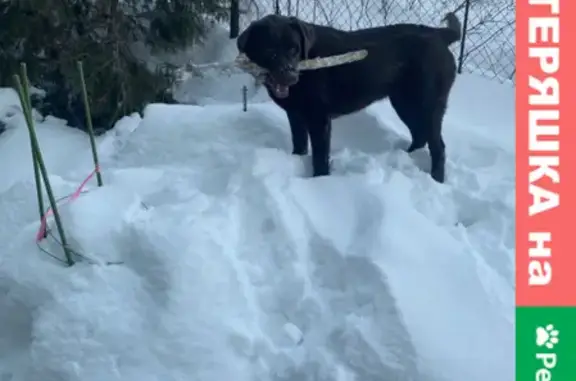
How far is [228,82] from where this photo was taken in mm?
5516

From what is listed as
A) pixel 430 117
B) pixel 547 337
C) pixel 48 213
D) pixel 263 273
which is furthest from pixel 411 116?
pixel 48 213

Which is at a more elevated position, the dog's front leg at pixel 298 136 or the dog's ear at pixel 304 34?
the dog's ear at pixel 304 34

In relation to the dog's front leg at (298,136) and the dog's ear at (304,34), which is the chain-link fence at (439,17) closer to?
the dog's front leg at (298,136)

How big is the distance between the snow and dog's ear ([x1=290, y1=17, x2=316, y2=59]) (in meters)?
0.59

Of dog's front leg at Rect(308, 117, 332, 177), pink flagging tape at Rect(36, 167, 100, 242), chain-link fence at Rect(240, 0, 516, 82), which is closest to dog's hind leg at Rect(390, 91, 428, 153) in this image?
dog's front leg at Rect(308, 117, 332, 177)

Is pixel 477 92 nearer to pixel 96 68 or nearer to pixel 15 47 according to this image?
pixel 96 68

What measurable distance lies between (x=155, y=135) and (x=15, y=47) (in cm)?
117

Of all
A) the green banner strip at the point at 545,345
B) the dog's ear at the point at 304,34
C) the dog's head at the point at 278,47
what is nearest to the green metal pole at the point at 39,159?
the dog's head at the point at 278,47

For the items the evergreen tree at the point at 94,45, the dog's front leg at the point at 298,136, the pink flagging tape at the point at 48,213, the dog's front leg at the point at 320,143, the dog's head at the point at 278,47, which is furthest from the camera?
the evergreen tree at the point at 94,45

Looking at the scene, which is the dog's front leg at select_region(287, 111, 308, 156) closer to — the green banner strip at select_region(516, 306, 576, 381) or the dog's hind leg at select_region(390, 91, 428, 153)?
the dog's hind leg at select_region(390, 91, 428, 153)

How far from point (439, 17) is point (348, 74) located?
3.09m

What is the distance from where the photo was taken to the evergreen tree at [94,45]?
178 inches

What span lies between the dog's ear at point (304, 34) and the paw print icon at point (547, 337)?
61.3 inches

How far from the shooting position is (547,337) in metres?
2.88
